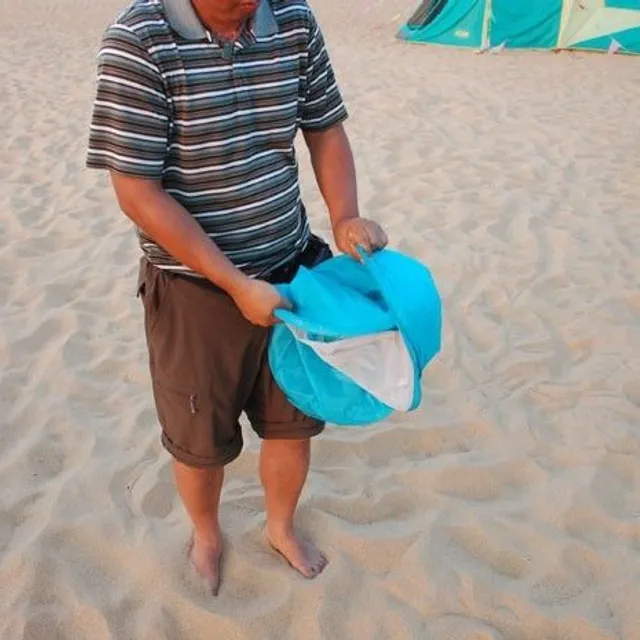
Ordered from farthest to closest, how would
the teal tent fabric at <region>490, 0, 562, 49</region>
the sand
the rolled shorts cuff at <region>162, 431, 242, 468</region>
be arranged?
the teal tent fabric at <region>490, 0, 562, 49</region>
the sand
the rolled shorts cuff at <region>162, 431, 242, 468</region>

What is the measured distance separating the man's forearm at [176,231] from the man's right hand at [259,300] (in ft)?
0.04

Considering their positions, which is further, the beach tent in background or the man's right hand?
the beach tent in background

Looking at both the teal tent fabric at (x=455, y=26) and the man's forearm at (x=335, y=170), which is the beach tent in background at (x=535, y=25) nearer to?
the teal tent fabric at (x=455, y=26)

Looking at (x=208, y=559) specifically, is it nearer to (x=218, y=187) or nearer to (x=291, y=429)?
(x=291, y=429)

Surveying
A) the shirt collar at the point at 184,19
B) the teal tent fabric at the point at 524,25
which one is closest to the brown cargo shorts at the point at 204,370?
the shirt collar at the point at 184,19

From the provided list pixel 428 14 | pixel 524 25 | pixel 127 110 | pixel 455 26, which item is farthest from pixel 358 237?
pixel 428 14

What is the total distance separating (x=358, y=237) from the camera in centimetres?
172

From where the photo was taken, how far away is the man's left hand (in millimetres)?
1704

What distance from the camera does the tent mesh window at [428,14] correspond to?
11031 millimetres

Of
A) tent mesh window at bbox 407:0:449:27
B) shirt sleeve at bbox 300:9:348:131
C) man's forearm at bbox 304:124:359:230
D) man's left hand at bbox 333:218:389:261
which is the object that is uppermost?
shirt sleeve at bbox 300:9:348:131

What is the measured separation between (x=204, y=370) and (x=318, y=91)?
0.64 metres

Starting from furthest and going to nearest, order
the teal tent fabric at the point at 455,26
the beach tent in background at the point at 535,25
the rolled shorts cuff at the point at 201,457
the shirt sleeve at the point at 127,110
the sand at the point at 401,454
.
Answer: the teal tent fabric at the point at 455,26, the beach tent in background at the point at 535,25, the sand at the point at 401,454, the rolled shorts cuff at the point at 201,457, the shirt sleeve at the point at 127,110

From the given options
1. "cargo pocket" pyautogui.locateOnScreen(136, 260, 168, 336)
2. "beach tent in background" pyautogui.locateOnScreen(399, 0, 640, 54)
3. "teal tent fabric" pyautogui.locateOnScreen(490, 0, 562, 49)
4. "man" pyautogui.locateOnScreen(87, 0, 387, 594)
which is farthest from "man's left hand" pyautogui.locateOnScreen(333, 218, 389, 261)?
"teal tent fabric" pyautogui.locateOnScreen(490, 0, 562, 49)

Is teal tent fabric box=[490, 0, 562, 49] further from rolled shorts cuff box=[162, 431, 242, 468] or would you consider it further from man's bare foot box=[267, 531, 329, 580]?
rolled shorts cuff box=[162, 431, 242, 468]
